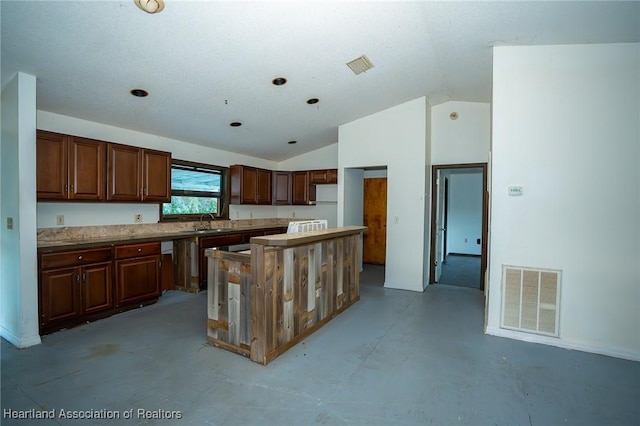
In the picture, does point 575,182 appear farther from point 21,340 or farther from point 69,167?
point 21,340

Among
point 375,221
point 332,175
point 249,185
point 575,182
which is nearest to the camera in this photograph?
point 575,182

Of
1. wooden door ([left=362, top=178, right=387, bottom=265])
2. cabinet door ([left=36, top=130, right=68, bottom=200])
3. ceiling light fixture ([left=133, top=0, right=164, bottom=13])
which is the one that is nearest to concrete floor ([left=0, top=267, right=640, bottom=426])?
cabinet door ([left=36, top=130, right=68, bottom=200])

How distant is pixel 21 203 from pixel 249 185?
3.39 metres

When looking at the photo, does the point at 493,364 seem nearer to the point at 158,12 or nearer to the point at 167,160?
the point at 158,12

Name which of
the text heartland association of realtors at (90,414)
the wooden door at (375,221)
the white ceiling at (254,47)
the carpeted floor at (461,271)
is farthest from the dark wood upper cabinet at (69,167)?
the carpeted floor at (461,271)

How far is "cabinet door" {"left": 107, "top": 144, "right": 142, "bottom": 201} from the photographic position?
3.67 m

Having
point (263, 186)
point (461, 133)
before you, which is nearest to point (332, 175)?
point (263, 186)

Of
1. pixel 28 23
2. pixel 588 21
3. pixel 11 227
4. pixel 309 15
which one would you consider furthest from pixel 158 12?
pixel 588 21

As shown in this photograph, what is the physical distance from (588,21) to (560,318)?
2537 mm

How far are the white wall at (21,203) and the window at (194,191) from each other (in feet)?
6.15

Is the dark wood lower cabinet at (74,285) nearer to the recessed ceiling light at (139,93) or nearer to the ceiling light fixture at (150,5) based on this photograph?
the recessed ceiling light at (139,93)

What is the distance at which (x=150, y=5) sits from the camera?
2.12 m

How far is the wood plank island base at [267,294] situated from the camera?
2.51 metres

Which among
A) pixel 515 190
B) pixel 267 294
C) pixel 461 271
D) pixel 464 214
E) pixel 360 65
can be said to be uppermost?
pixel 360 65
